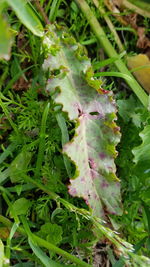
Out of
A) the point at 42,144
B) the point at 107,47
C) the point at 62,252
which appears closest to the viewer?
the point at 62,252

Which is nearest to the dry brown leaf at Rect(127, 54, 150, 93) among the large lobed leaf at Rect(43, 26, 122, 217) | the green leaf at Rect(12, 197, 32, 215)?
the large lobed leaf at Rect(43, 26, 122, 217)

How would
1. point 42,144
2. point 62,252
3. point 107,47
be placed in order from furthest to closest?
1. point 107,47
2. point 42,144
3. point 62,252

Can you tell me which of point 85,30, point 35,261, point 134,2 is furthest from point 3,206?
point 134,2

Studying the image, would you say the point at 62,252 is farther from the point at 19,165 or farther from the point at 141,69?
the point at 141,69

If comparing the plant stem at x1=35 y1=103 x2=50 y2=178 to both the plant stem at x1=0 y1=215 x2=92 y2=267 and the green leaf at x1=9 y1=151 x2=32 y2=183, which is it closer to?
the green leaf at x1=9 y1=151 x2=32 y2=183

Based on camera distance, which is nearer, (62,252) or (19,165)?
(62,252)

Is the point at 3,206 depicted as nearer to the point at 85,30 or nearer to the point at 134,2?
the point at 85,30

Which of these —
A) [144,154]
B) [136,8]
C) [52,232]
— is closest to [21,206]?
[52,232]
